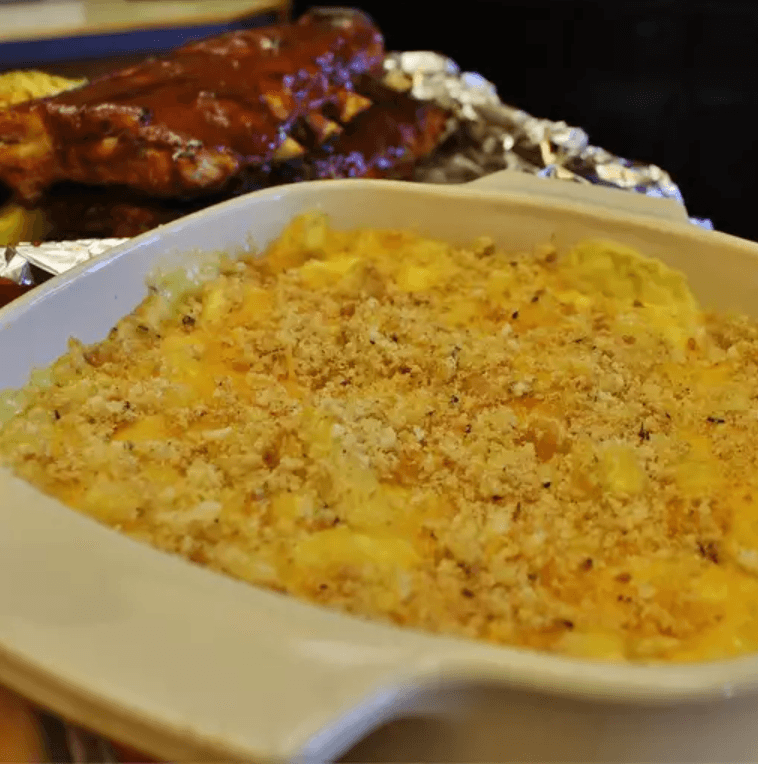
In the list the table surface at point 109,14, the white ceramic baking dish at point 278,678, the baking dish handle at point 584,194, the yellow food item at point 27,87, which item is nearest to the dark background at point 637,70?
the table surface at point 109,14

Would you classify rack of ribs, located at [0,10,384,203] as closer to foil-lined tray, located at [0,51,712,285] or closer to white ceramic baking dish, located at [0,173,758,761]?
foil-lined tray, located at [0,51,712,285]

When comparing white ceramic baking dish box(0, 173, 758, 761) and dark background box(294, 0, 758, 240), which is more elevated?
white ceramic baking dish box(0, 173, 758, 761)

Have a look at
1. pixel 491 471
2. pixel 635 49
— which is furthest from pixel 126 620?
pixel 635 49

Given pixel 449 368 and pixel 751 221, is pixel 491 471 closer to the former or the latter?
pixel 449 368

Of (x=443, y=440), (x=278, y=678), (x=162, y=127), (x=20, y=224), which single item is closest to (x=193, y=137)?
(x=162, y=127)

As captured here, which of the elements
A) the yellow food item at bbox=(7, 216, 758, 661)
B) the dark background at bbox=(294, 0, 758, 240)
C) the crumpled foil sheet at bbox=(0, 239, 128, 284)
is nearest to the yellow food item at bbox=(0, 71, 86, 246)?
the crumpled foil sheet at bbox=(0, 239, 128, 284)
